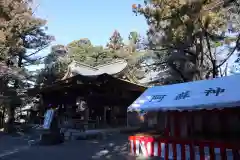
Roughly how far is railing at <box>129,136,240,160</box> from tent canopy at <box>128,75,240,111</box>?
→ 1360 millimetres

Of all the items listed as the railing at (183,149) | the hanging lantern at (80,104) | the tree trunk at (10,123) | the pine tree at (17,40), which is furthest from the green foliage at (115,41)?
the railing at (183,149)

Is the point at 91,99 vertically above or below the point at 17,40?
below

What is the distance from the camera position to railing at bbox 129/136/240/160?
7723 mm

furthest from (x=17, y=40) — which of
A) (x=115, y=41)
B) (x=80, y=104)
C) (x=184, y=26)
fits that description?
(x=115, y=41)

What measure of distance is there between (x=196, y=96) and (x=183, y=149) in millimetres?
2237

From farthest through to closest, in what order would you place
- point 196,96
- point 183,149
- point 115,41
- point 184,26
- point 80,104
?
point 115,41, point 80,104, point 184,26, point 196,96, point 183,149

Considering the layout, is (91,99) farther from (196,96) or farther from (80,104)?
(196,96)

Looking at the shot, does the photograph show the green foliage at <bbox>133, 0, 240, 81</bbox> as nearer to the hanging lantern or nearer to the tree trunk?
the hanging lantern

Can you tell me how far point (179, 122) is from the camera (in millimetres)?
11266

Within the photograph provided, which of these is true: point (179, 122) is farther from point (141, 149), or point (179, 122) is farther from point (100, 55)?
point (100, 55)

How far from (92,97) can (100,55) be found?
24219 millimetres

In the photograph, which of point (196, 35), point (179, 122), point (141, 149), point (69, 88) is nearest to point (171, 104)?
point (179, 122)

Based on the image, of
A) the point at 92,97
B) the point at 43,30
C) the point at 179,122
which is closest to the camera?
the point at 179,122

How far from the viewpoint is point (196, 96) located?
1010 cm
